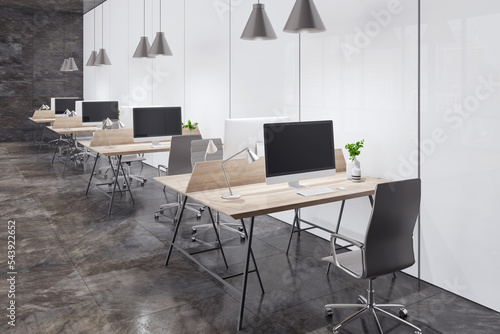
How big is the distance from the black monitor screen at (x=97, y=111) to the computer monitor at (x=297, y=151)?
5.51 m

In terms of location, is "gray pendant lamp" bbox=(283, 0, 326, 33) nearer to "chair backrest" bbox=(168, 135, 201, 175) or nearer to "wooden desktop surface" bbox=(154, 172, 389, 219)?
"wooden desktop surface" bbox=(154, 172, 389, 219)

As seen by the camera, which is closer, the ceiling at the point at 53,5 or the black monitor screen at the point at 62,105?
the black monitor screen at the point at 62,105

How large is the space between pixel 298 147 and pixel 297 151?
1.2 inches

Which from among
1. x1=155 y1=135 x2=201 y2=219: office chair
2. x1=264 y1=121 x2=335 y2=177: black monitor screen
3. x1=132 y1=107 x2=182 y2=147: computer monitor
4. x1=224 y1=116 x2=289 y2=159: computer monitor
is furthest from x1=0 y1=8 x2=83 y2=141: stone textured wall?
x1=264 y1=121 x2=335 y2=177: black monitor screen

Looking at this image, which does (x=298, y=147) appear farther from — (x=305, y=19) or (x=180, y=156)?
(x=180, y=156)

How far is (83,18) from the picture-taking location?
13398 millimetres

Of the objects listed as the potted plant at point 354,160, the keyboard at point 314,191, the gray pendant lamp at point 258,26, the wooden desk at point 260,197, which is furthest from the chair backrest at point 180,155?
the keyboard at point 314,191

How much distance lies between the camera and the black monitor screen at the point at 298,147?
327 centimetres

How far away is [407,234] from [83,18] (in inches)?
516

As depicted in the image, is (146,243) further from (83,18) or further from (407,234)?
(83,18)

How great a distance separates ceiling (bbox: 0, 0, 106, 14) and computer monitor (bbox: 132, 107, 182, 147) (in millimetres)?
6817

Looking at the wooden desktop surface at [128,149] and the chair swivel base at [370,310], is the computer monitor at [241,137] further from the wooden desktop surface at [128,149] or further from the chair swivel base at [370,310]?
the wooden desktop surface at [128,149]

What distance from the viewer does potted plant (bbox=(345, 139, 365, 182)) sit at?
12.4 feet

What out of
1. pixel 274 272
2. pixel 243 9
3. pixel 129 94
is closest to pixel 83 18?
pixel 129 94
